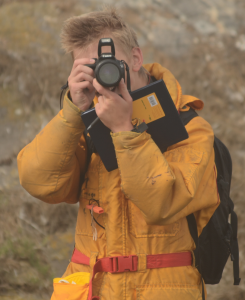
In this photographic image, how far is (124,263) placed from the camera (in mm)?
1364

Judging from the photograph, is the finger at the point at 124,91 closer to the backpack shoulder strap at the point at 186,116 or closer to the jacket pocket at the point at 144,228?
the backpack shoulder strap at the point at 186,116

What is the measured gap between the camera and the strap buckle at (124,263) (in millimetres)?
1363

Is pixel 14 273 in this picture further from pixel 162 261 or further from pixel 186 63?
pixel 186 63

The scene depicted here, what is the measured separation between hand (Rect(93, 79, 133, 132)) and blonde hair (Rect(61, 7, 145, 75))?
0.44m

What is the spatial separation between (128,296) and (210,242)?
475mm

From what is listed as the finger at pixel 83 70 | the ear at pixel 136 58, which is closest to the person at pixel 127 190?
the finger at pixel 83 70

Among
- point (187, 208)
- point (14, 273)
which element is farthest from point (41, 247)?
point (187, 208)

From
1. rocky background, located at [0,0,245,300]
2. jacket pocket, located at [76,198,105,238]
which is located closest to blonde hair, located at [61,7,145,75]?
jacket pocket, located at [76,198,105,238]

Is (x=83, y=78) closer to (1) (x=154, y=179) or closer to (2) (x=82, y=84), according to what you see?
(2) (x=82, y=84)

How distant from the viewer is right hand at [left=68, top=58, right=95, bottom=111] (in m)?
1.34

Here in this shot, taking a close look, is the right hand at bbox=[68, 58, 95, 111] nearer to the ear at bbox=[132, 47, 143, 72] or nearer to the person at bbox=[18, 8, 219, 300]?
the person at bbox=[18, 8, 219, 300]

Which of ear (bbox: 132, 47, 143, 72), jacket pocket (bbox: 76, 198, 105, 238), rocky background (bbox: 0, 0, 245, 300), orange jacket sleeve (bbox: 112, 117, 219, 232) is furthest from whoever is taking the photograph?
rocky background (bbox: 0, 0, 245, 300)

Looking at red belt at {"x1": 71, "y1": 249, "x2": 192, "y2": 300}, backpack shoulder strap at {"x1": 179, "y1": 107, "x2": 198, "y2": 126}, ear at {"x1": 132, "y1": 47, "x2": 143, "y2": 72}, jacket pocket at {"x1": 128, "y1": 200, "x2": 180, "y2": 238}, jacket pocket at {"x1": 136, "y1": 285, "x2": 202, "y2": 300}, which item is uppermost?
ear at {"x1": 132, "y1": 47, "x2": 143, "y2": 72}

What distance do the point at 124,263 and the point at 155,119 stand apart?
59cm
